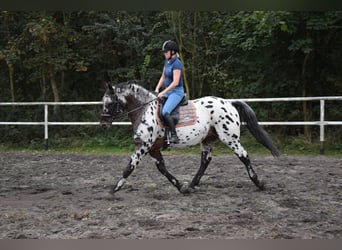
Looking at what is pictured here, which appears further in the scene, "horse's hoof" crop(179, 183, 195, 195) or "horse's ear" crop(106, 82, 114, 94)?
"horse's hoof" crop(179, 183, 195, 195)

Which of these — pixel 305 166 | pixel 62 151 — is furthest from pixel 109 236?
pixel 62 151

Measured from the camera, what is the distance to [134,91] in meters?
3.65

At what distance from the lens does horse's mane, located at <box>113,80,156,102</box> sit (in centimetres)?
362

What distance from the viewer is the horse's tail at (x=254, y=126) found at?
3.83 metres

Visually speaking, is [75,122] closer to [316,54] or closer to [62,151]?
[62,151]

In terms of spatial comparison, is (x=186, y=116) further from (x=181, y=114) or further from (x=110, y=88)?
(x=110, y=88)

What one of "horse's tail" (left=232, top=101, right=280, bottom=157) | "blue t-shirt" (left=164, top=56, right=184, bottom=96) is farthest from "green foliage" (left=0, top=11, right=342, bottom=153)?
"blue t-shirt" (left=164, top=56, right=184, bottom=96)

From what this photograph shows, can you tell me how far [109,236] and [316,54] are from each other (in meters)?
4.27

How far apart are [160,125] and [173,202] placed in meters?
0.72

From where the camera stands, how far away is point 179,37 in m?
6.21

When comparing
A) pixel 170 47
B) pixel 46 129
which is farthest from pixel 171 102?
pixel 46 129

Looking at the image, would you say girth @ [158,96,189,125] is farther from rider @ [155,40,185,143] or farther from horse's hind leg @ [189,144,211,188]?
horse's hind leg @ [189,144,211,188]

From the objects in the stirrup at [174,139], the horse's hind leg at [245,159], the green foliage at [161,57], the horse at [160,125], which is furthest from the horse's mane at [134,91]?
the green foliage at [161,57]

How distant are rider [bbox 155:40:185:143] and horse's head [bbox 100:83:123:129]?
1.31ft
